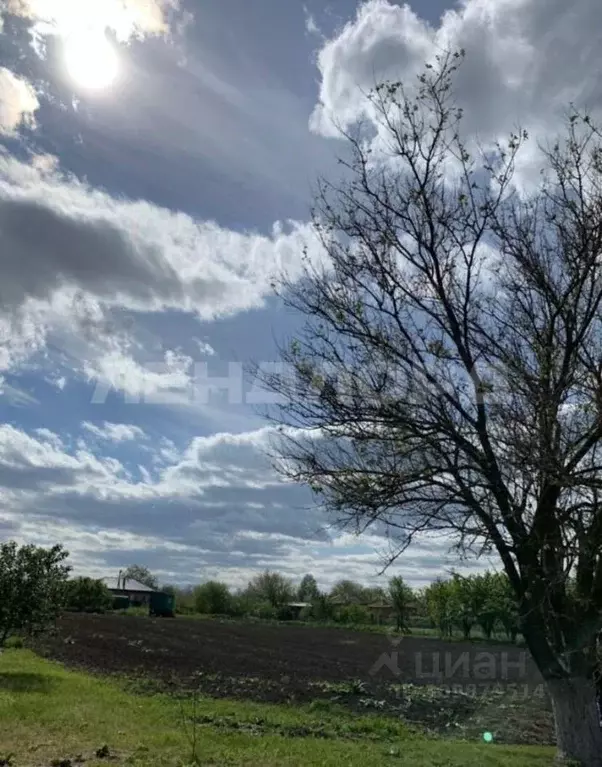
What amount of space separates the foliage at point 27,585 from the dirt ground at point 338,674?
2.63m

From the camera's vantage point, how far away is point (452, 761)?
8750 mm

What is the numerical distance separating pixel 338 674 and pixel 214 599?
54.9 metres

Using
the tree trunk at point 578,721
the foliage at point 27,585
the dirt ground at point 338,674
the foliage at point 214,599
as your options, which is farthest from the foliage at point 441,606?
the tree trunk at point 578,721

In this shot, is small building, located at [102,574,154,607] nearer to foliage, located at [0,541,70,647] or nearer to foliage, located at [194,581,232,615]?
foliage, located at [194,581,232,615]

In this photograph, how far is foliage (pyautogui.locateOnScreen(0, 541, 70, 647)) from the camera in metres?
16.2

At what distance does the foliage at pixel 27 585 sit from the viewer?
16.2 metres

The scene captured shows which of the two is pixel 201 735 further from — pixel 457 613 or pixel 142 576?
pixel 142 576

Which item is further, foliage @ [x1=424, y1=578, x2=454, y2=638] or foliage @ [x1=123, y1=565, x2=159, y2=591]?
foliage @ [x1=123, y1=565, x2=159, y2=591]

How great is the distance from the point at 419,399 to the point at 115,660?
16.8 m

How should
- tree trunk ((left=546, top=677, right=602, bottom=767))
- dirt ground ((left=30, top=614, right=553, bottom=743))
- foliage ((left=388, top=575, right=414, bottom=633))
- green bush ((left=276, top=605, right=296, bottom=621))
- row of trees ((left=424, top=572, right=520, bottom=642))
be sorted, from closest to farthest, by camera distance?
tree trunk ((left=546, top=677, right=602, bottom=767)) < dirt ground ((left=30, top=614, right=553, bottom=743)) < row of trees ((left=424, top=572, right=520, bottom=642)) < foliage ((left=388, top=575, right=414, bottom=633)) < green bush ((left=276, top=605, right=296, bottom=621))

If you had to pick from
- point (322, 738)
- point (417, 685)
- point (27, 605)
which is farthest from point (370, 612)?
point (322, 738)

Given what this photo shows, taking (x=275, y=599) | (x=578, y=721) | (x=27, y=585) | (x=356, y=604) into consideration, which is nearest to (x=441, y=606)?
(x=356, y=604)

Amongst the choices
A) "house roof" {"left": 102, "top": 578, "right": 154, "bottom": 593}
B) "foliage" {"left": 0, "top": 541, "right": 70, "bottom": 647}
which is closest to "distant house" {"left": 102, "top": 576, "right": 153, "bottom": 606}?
"house roof" {"left": 102, "top": 578, "right": 154, "bottom": 593}

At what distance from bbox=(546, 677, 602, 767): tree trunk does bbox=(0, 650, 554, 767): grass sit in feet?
1.67
